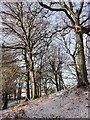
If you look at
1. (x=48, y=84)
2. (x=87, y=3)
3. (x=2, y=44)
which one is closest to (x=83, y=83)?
(x=87, y=3)

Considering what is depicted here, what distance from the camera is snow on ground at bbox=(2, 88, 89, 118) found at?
Result: 522 inches

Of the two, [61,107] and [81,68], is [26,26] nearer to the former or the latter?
[81,68]

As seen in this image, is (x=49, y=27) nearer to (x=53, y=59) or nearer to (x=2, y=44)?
(x=2, y=44)

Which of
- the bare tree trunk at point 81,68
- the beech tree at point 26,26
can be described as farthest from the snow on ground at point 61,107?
the beech tree at point 26,26

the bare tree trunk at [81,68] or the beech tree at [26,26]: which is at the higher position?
the beech tree at [26,26]

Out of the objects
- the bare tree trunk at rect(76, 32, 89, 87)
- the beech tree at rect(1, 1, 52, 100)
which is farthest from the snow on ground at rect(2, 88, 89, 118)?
the beech tree at rect(1, 1, 52, 100)

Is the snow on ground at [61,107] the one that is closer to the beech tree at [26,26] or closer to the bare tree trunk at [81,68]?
the bare tree trunk at [81,68]

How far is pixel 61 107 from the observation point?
1462 centimetres

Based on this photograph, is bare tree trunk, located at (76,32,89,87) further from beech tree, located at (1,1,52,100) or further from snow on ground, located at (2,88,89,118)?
beech tree, located at (1,1,52,100)

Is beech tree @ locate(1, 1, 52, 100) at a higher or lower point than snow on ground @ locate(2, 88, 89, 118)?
higher

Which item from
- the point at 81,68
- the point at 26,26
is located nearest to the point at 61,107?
the point at 81,68

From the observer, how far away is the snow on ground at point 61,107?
13.3 meters

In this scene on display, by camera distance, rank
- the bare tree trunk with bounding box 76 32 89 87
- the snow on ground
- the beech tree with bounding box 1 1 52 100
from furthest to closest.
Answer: the beech tree with bounding box 1 1 52 100
the bare tree trunk with bounding box 76 32 89 87
the snow on ground

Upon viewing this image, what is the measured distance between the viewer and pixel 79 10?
17.9 meters
